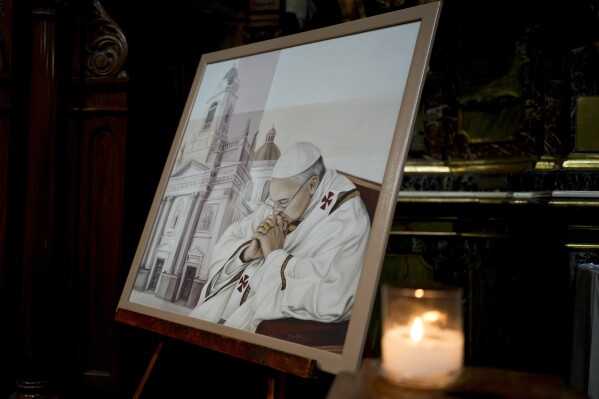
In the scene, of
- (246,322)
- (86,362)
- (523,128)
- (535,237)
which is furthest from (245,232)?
(523,128)

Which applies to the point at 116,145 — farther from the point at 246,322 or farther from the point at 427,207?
the point at 427,207

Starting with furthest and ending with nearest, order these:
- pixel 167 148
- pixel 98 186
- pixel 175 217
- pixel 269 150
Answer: pixel 167 148, pixel 98 186, pixel 175 217, pixel 269 150

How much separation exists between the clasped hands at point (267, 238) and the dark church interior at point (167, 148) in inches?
22.8

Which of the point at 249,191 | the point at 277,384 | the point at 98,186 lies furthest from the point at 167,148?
the point at 277,384

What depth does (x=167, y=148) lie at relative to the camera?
2795mm

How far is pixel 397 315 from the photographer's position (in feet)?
3.00

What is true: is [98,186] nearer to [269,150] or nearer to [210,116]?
[210,116]

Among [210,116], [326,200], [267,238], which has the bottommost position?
[267,238]

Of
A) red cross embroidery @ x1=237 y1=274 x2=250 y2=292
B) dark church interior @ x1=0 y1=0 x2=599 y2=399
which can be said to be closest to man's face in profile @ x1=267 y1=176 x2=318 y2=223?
red cross embroidery @ x1=237 y1=274 x2=250 y2=292

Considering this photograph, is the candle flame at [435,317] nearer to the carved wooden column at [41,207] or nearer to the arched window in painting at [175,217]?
the arched window in painting at [175,217]

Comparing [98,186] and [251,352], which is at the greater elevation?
[98,186]

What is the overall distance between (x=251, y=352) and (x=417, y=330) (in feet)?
1.91

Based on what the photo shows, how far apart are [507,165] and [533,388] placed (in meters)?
1.95

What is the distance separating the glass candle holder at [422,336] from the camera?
0.85 metres
